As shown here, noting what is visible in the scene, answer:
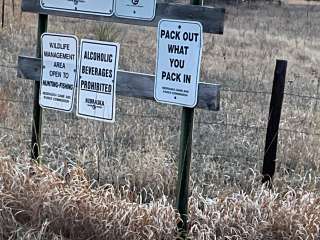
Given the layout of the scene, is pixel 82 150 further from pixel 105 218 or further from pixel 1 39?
pixel 1 39

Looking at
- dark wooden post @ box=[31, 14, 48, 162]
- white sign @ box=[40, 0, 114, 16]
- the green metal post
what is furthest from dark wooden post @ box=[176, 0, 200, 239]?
dark wooden post @ box=[31, 14, 48, 162]

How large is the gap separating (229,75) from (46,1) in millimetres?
7095

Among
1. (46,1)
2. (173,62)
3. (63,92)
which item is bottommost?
(63,92)

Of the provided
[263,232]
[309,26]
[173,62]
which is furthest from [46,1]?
[309,26]

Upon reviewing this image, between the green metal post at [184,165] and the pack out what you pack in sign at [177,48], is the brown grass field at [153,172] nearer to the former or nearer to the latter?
the green metal post at [184,165]

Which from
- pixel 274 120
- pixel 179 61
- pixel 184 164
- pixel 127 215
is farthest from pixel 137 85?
pixel 274 120

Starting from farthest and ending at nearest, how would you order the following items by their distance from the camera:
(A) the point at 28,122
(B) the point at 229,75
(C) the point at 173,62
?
(B) the point at 229,75 < (A) the point at 28,122 < (C) the point at 173,62

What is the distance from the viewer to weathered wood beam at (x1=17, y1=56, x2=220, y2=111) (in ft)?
15.6

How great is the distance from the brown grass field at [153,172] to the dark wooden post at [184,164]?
0.09m

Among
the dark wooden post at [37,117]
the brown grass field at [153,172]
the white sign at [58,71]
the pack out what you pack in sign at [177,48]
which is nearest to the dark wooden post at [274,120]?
the brown grass field at [153,172]

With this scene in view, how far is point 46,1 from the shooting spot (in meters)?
5.52

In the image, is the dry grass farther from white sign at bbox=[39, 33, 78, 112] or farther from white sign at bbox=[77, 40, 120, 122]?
white sign at bbox=[39, 33, 78, 112]

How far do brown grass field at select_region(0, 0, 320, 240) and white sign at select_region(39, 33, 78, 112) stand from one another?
55cm

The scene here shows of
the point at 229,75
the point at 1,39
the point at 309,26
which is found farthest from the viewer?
the point at 309,26
